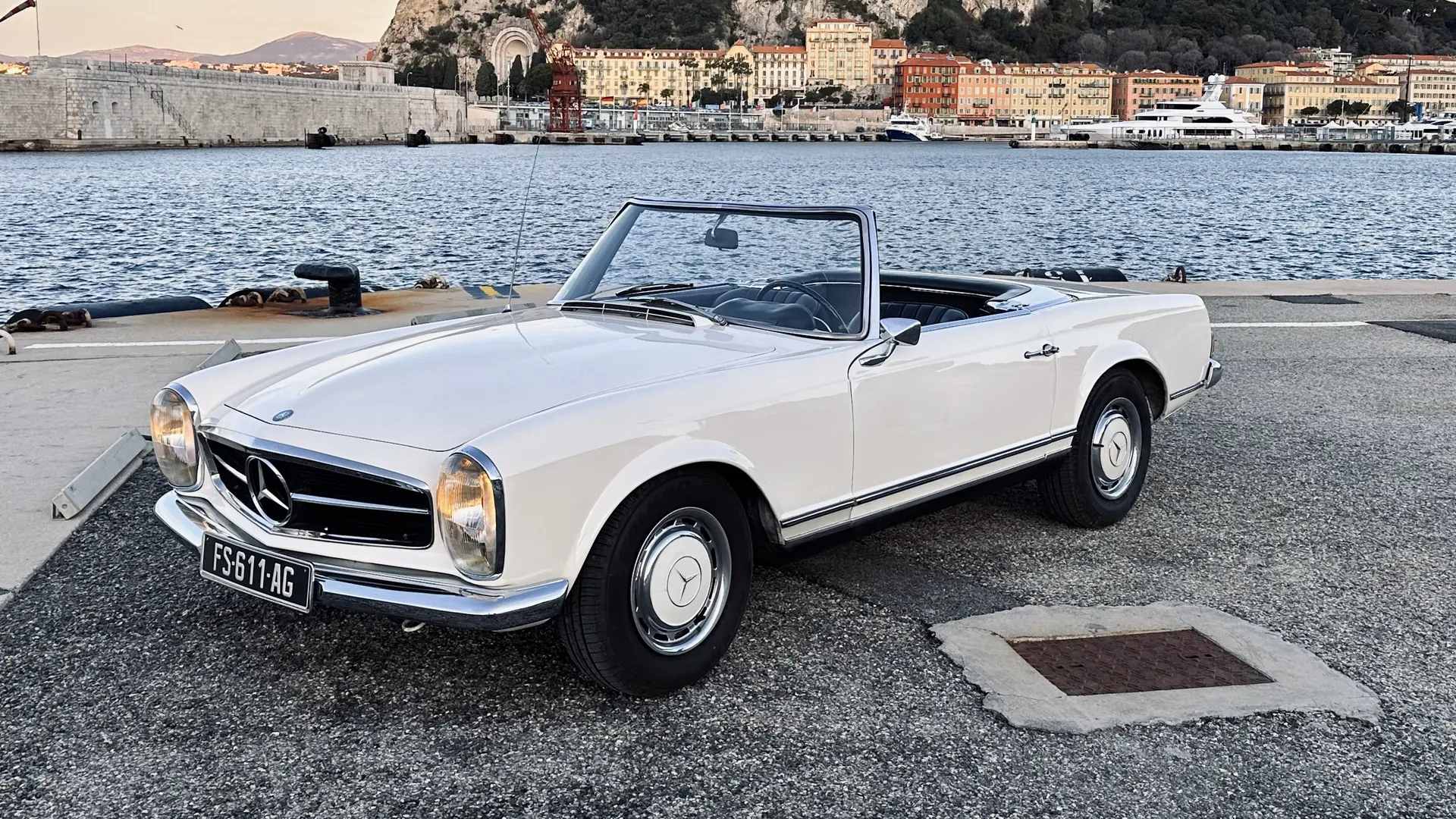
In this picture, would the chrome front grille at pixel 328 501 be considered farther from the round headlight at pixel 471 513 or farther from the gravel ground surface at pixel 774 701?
the gravel ground surface at pixel 774 701

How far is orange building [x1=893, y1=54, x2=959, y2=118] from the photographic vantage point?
188625mm

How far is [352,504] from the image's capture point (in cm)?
319

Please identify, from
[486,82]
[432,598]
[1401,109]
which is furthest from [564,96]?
[432,598]

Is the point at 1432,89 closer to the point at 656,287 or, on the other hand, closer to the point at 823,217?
the point at 823,217

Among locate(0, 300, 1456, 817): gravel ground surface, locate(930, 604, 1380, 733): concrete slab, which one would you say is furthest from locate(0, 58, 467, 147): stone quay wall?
locate(930, 604, 1380, 733): concrete slab

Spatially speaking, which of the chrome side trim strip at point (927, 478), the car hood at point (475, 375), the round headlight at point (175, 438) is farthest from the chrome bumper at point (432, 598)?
the chrome side trim strip at point (927, 478)

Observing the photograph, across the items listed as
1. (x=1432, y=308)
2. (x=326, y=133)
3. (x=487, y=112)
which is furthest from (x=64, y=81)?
(x=1432, y=308)

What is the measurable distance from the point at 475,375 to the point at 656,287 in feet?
3.46

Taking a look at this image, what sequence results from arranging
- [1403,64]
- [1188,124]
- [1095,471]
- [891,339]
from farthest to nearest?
[1403,64] < [1188,124] < [1095,471] < [891,339]

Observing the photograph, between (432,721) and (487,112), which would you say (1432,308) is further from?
(487,112)

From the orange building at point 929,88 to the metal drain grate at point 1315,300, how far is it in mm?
182152

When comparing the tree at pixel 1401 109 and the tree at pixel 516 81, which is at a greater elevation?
the tree at pixel 516 81

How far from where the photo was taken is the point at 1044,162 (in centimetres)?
10544

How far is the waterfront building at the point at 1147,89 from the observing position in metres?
184
